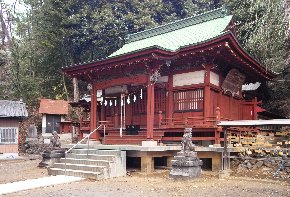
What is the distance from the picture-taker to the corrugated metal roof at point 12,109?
2605 centimetres

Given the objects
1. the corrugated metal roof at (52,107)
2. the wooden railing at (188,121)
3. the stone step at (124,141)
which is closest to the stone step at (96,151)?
the stone step at (124,141)

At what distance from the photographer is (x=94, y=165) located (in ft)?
43.3

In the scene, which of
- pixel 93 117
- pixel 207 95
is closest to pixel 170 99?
pixel 207 95

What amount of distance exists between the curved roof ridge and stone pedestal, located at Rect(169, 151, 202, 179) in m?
10.5

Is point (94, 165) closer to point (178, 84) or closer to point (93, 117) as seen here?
point (93, 117)

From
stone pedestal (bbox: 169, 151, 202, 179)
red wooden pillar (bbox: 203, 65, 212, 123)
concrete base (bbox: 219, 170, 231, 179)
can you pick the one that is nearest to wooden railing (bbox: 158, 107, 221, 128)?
red wooden pillar (bbox: 203, 65, 212, 123)

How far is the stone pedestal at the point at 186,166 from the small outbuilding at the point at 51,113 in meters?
24.7

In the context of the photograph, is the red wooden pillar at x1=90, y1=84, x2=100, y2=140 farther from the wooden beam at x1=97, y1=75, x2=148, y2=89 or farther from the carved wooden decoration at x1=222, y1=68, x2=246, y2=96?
the carved wooden decoration at x1=222, y1=68, x2=246, y2=96

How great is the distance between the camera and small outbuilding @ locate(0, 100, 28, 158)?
2620cm

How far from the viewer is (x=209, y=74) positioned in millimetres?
14961

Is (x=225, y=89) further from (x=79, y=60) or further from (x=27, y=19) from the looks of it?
(x=27, y=19)

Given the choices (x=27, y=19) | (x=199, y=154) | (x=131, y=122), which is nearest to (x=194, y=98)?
(x=199, y=154)

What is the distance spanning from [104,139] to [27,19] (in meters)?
35.9

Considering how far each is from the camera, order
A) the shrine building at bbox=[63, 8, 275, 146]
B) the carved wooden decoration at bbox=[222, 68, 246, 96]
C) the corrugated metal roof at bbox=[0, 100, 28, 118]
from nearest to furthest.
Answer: the shrine building at bbox=[63, 8, 275, 146] < the carved wooden decoration at bbox=[222, 68, 246, 96] < the corrugated metal roof at bbox=[0, 100, 28, 118]
